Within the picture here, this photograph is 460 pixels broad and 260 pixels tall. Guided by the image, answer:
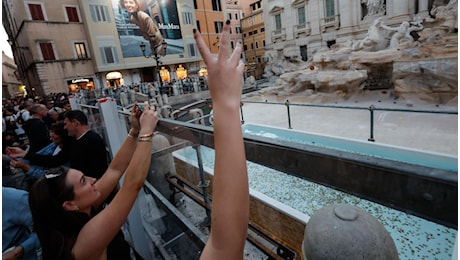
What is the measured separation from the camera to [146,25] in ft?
86.3

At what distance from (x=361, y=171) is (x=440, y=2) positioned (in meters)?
22.5

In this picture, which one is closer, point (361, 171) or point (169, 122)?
point (361, 171)

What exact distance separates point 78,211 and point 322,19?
88.7ft

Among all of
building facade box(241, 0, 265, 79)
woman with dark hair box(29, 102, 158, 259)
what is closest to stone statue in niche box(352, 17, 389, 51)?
woman with dark hair box(29, 102, 158, 259)

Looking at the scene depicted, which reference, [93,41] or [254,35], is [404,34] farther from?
[254,35]

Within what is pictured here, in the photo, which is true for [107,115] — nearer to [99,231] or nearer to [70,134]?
[70,134]

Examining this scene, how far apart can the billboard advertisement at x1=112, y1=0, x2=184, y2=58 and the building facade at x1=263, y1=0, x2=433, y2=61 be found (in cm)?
1069

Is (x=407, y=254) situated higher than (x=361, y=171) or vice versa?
(x=361, y=171)

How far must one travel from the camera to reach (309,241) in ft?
3.42

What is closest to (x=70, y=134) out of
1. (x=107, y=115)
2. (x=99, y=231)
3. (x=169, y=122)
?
(x=107, y=115)

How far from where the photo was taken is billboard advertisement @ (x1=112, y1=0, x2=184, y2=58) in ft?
82.8

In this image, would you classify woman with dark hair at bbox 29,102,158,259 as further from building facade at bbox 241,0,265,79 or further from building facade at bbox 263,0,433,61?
building facade at bbox 241,0,265,79

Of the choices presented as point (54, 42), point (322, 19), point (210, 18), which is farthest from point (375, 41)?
point (54, 42)

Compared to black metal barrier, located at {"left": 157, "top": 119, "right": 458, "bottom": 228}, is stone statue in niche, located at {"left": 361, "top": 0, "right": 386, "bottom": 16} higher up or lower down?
higher up
